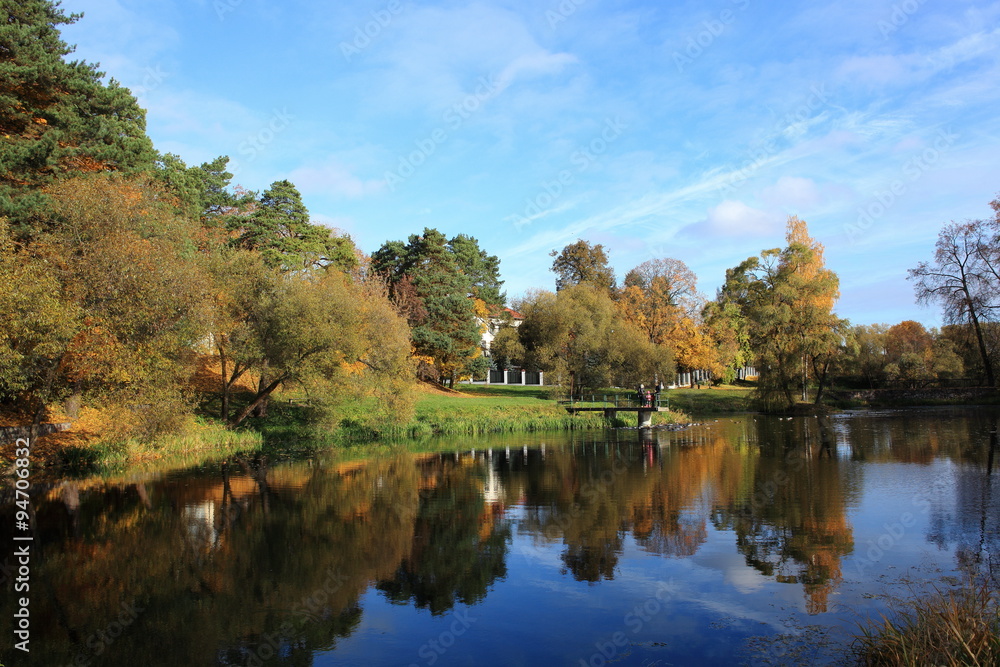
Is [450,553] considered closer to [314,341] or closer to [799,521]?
[799,521]

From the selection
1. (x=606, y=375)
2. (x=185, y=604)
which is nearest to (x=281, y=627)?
(x=185, y=604)

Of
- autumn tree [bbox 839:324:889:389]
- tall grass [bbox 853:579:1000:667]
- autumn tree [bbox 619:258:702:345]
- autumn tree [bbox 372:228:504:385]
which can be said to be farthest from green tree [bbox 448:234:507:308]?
tall grass [bbox 853:579:1000:667]

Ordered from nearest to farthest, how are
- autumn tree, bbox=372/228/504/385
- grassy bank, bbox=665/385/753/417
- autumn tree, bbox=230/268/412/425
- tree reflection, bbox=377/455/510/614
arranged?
1. tree reflection, bbox=377/455/510/614
2. autumn tree, bbox=230/268/412/425
3. autumn tree, bbox=372/228/504/385
4. grassy bank, bbox=665/385/753/417

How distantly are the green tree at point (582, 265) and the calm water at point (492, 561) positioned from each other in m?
50.5

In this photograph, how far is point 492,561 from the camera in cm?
1308

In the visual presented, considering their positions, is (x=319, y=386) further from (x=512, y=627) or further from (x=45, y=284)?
(x=512, y=627)

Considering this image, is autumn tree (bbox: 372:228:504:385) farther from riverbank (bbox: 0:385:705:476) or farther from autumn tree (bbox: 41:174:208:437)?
autumn tree (bbox: 41:174:208:437)

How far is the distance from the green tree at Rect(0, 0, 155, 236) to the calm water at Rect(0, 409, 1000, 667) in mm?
12739

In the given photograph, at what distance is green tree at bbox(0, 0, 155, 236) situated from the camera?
24.4 m

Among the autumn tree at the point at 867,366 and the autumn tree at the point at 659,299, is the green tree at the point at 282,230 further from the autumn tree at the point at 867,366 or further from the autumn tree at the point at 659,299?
the autumn tree at the point at 867,366

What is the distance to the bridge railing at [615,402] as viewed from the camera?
4597cm

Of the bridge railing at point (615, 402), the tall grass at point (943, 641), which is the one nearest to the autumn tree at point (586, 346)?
the bridge railing at point (615, 402)

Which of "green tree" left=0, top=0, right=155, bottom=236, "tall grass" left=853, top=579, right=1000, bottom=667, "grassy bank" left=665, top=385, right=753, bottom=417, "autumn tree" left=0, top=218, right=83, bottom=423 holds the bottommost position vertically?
"tall grass" left=853, top=579, right=1000, bottom=667

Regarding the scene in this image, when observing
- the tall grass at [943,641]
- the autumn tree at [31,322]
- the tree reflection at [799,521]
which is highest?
the autumn tree at [31,322]
